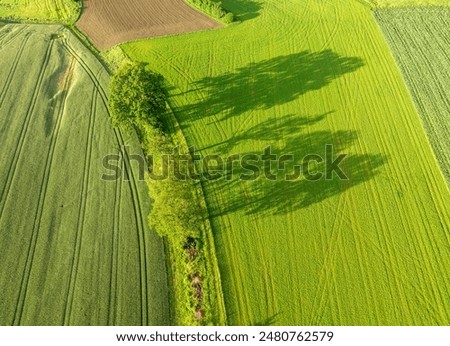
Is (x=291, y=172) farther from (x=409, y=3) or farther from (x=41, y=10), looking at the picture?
(x=41, y=10)

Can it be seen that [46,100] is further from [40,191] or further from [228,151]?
[228,151]

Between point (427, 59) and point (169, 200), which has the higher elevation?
point (427, 59)

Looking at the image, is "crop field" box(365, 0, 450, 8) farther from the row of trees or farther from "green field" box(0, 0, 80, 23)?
"green field" box(0, 0, 80, 23)

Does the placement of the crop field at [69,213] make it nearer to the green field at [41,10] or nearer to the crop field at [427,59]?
the green field at [41,10]

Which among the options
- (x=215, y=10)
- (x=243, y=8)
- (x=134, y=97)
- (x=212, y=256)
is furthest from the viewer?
(x=243, y=8)

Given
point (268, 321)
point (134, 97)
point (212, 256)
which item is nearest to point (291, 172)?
point (212, 256)

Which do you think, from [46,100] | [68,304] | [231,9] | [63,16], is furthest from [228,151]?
[63,16]
